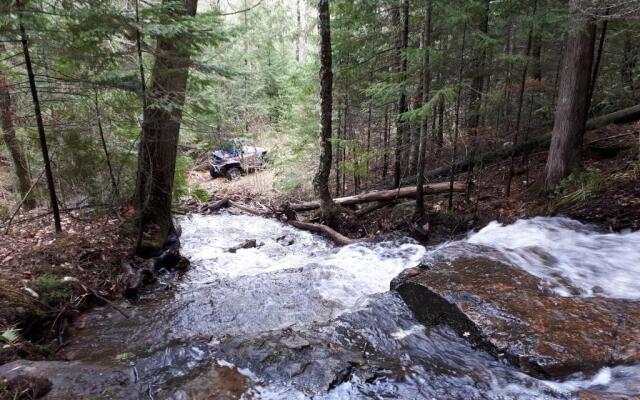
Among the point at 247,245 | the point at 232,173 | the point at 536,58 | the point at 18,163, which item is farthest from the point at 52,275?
the point at 232,173

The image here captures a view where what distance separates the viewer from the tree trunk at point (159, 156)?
5.91m

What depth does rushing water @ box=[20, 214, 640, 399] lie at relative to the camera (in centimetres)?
316

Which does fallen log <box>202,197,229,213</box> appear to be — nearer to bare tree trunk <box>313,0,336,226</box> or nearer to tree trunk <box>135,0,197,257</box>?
bare tree trunk <box>313,0,336,226</box>

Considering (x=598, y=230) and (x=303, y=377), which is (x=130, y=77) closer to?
(x=303, y=377)

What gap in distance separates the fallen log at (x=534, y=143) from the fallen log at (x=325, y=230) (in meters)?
3.47

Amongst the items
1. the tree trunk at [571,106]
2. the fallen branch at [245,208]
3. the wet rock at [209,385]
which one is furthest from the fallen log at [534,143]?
the wet rock at [209,385]

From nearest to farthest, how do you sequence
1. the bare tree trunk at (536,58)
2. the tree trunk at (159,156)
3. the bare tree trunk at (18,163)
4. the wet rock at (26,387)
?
the wet rock at (26,387) < the tree trunk at (159,156) < the bare tree trunk at (536,58) < the bare tree trunk at (18,163)

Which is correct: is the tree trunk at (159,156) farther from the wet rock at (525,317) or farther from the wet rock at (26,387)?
the wet rock at (525,317)

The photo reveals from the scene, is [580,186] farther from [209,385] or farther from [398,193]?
[209,385]

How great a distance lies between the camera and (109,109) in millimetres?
6520

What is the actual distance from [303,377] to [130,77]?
Result: 500cm

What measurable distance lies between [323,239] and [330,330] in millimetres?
5135

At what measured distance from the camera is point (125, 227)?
666cm

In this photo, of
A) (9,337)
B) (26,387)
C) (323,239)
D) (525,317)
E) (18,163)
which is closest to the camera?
(26,387)
